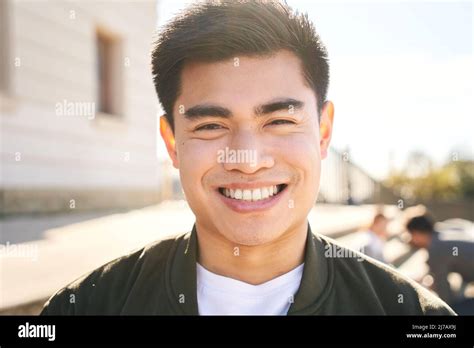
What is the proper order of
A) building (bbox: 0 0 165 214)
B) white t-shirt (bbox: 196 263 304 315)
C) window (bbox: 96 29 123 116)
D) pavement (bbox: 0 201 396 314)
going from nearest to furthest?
white t-shirt (bbox: 196 263 304 315), pavement (bbox: 0 201 396 314), building (bbox: 0 0 165 214), window (bbox: 96 29 123 116)

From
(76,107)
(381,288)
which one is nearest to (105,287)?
(381,288)

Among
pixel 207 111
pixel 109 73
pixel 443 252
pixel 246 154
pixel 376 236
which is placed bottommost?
pixel 443 252

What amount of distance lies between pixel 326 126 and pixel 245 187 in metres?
0.37

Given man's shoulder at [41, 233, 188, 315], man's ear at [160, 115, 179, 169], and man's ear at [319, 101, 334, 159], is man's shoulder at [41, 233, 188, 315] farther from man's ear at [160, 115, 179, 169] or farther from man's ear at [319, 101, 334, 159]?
man's ear at [319, 101, 334, 159]

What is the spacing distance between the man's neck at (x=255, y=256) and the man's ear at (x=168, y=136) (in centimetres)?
24

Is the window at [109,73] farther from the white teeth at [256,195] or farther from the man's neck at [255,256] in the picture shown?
the white teeth at [256,195]

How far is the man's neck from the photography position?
1449 mm

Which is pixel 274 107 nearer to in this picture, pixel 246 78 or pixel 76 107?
pixel 246 78

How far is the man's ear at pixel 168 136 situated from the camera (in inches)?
59.4

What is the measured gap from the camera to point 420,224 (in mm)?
4137

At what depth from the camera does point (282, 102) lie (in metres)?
1.33

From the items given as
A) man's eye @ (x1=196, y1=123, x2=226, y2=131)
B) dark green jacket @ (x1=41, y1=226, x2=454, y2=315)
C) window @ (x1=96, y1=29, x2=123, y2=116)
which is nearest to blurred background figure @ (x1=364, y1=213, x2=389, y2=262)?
dark green jacket @ (x1=41, y1=226, x2=454, y2=315)

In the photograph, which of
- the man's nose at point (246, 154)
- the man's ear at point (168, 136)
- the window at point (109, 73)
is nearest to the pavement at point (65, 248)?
the man's ear at point (168, 136)
